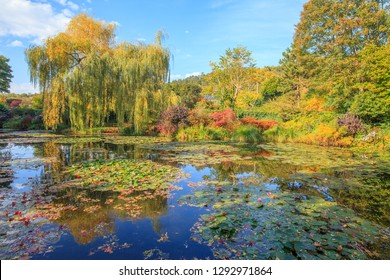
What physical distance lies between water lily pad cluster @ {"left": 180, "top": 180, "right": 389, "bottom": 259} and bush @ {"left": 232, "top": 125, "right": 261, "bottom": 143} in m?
10.5

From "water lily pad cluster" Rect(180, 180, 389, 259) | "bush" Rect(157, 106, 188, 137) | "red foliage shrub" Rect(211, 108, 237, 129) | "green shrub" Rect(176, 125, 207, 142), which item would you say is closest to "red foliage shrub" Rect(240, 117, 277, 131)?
"red foliage shrub" Rect(211, 108, 237, 129)

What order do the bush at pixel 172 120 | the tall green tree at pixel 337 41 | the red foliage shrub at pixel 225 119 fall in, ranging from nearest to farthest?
the bush at pixel 172 120 → the red foliage shrub at pixel 225 119 → the tall green tree at pixel 337 41

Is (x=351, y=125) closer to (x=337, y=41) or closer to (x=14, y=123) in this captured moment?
(x=337, y=41)

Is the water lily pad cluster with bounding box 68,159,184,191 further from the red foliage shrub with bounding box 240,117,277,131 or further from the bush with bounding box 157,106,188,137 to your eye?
the red foliage shrub with bounding box 240,117,277,131

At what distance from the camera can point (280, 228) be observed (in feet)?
11.6

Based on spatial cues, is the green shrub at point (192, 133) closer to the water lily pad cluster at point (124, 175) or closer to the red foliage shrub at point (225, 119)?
the red foliage shrub at point (225, 119)

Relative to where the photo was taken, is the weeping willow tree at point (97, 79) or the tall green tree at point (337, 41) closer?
the weeping willow tree at point (97, 79)

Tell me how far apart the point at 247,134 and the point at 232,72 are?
14918mm

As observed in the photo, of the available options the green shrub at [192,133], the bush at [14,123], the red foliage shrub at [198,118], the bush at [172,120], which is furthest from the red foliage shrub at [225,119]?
the bush at [14,123]

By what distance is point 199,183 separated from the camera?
6.00 metres

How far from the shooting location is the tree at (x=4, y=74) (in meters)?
38.3

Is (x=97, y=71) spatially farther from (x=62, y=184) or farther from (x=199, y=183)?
(x=199, y=183)

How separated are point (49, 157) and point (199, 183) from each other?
6.12m

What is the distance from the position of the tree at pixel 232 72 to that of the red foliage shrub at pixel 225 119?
9.69 m
